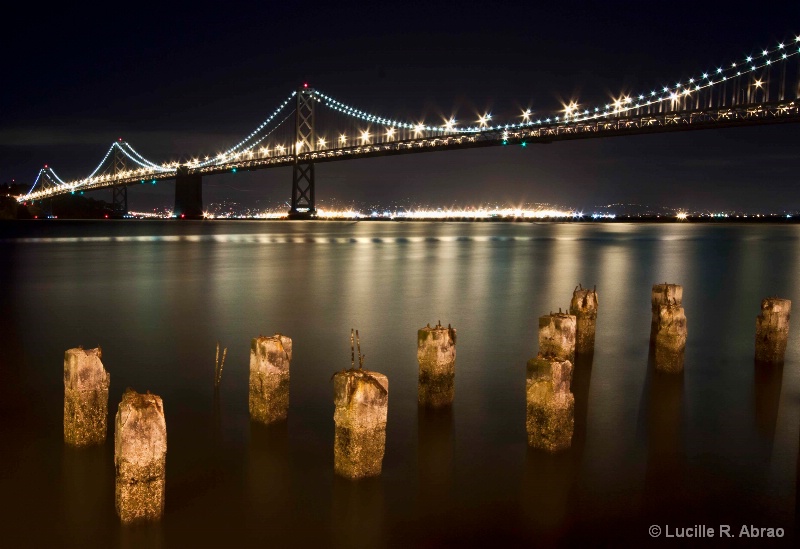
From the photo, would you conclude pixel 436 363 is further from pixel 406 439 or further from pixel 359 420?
pixel 359 420

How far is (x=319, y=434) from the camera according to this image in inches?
188

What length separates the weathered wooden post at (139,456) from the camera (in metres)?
3.31

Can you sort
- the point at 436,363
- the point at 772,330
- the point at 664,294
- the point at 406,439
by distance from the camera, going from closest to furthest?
the point at 406,439 < the point at 436,363 < the point at 772,330 < the point at 664,294

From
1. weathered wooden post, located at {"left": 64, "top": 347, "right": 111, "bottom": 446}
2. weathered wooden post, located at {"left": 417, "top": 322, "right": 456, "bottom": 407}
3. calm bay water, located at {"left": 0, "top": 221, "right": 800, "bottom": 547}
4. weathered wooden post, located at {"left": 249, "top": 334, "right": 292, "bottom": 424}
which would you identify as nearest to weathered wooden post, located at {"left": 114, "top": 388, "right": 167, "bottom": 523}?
calm bay water, located at {"left": 0, "top": 221, "right": 800, "bottom": 547}

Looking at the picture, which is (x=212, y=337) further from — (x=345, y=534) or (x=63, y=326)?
(x=345, y=534)

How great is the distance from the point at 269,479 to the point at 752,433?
10.8ft

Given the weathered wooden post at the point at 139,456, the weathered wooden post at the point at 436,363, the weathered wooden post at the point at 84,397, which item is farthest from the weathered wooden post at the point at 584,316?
the weathered wooden post at the point at 139,456

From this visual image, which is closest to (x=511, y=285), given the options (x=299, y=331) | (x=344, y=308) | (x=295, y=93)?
(x=344, y=308)

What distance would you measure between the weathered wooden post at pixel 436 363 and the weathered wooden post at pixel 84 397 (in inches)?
77.7

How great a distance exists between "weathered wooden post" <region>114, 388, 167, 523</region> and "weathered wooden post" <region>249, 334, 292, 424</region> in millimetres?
1174

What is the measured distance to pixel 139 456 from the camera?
11.0 feet

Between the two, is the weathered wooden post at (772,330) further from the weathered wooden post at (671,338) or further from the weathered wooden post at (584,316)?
the weathered wooden post at (584,316)

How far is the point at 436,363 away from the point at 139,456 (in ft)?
7.34

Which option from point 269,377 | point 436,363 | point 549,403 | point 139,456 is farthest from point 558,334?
point 139,456
